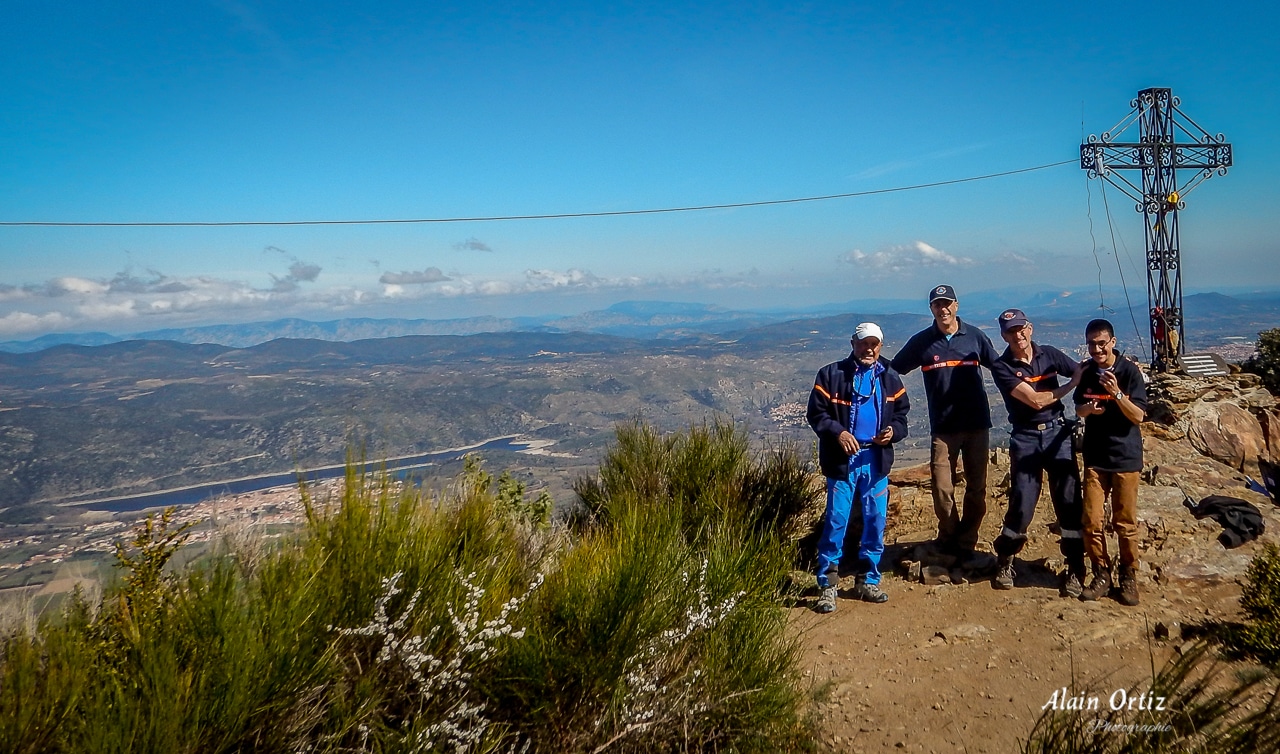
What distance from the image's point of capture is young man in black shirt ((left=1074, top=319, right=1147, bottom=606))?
4.65 m

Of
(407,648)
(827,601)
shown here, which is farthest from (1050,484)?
(407,648)

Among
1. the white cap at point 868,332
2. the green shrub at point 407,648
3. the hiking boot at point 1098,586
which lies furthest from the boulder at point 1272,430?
the green shrub at point 407,648

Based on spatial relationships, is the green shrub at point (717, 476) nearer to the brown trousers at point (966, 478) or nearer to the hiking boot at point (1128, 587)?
the brown trousers at point (966, 478)

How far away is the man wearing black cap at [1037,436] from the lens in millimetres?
4910

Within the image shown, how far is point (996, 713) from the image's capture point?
3.50 metres

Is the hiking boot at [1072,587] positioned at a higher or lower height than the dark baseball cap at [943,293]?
lower

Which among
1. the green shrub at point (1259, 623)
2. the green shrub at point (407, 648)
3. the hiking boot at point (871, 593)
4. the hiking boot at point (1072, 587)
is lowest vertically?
the hiking boot at point (871, 593)

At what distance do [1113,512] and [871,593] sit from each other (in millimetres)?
1728

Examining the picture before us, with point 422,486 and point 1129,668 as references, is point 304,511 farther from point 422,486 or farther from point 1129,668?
point 1129,668

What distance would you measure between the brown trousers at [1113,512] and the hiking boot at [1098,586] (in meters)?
0.04

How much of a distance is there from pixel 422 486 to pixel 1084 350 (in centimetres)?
511

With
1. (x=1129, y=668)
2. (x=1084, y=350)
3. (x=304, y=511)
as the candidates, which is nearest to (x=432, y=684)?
(x=304, y=511)

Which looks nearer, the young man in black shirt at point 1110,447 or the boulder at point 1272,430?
the young man in black shirt at point 1110,447

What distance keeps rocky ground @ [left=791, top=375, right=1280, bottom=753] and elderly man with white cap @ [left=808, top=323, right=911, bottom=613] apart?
16.1 inches
